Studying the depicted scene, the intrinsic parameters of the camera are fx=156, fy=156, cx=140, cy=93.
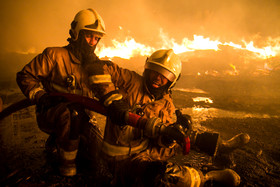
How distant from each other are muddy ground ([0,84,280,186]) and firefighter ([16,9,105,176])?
277 millimetres

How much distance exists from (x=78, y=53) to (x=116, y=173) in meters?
2.02

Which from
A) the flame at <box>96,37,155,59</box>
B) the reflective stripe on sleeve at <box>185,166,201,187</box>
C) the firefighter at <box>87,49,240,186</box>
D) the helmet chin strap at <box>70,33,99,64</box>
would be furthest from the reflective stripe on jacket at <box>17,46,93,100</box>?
the flame at <box>96,37,155,59</box>

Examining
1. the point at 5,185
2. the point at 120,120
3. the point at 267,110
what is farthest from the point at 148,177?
the point at 267,110

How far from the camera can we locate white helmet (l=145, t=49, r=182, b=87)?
2332 mm

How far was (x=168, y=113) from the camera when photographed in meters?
2.45

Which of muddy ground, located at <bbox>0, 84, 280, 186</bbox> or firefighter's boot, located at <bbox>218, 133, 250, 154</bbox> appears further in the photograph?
firefighter's boot, located at <bbox>218, 133, 250, 154</bbox>

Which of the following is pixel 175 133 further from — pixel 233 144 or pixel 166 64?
pixel 233 144

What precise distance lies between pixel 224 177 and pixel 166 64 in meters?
1.70

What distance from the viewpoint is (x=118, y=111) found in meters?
1.66

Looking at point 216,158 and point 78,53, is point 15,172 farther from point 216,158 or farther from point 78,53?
point 216,158

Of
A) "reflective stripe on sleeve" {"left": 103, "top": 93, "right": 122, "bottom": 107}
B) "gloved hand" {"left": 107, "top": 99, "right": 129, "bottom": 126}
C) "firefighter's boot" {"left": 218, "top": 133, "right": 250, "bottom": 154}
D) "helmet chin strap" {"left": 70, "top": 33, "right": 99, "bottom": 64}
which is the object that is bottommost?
"firefighter's boot" {"left": 218, "top": 133, "right": 250, "bottom": 154}

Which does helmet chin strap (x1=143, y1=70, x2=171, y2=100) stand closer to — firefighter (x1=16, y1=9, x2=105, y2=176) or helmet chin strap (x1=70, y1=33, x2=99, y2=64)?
firefighter (x1=16, y1=9, x2=105, y2=176)

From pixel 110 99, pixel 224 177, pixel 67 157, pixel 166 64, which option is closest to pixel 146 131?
pixel 110 99

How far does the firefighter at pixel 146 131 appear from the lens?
5.50 feet
